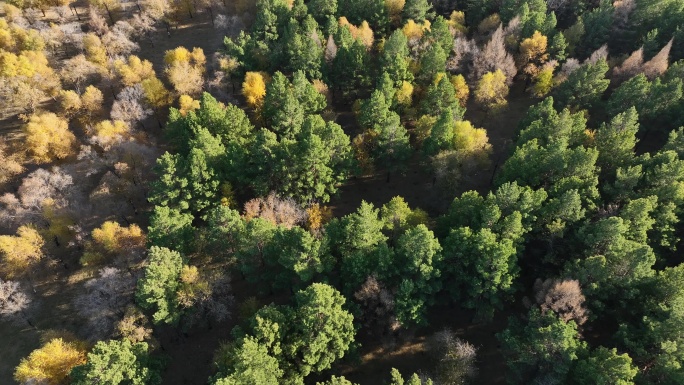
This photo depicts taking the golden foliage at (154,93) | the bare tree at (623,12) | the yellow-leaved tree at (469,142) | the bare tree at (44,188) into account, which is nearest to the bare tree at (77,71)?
the golden foliage at (154,93)

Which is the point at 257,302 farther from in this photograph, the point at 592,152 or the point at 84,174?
the point at 592,152

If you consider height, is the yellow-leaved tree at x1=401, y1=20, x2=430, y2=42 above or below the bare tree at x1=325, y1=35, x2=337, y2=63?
above

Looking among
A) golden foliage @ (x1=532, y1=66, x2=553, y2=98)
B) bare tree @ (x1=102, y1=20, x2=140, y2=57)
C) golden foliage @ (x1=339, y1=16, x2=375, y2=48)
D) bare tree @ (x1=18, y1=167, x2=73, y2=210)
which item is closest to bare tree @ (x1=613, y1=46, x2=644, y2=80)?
golden foliage @ (x1=532, y1=66, x2=553, y2=98)

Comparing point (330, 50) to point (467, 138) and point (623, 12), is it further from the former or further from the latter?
point (623, 12)

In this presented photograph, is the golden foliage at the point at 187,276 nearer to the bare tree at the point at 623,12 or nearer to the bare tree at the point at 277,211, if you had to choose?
the bare tree at the point at 277,211

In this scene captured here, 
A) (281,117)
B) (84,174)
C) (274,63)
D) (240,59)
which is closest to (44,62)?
(84,174)

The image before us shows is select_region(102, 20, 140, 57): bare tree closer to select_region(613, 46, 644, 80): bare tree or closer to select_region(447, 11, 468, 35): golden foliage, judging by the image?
select_region(447, 11, 468, 35): golden foliage

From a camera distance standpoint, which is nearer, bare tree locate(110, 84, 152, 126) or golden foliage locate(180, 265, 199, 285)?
golden foliage locate(180, 265, 199, 285)
